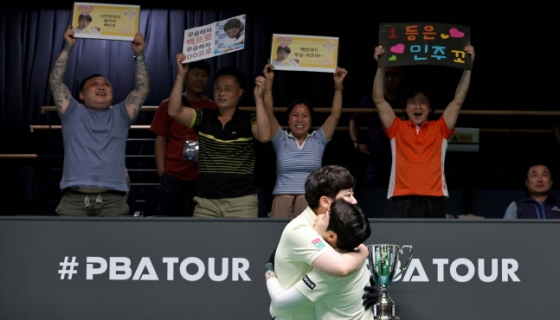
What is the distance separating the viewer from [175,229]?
5465 millimetres

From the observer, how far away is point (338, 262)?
369cm

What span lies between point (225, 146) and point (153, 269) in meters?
0.96

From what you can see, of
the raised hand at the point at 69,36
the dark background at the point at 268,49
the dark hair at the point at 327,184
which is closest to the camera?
the dark hair at the point at 327,184

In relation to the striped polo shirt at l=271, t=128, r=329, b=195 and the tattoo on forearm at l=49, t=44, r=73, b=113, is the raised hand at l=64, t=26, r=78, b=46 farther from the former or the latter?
the striped polo shirt at l=271, t=128, r=329, b=195

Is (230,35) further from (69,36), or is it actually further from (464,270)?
(464,270)

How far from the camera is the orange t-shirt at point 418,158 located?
5.89m

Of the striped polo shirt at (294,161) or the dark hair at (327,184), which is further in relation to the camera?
the striped polo shirt at (294,161)

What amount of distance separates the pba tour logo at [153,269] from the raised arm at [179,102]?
1.02m

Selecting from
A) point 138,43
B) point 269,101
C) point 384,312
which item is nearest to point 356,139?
point 269,101

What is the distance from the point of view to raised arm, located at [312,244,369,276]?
12.1 feet

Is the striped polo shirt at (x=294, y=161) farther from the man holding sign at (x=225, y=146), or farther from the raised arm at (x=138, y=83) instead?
the raised arm at (x=138, y=83)

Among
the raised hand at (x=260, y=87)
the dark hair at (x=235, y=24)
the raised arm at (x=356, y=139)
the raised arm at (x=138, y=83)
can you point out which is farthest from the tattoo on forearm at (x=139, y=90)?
the raised arm at (x=356, y=139)

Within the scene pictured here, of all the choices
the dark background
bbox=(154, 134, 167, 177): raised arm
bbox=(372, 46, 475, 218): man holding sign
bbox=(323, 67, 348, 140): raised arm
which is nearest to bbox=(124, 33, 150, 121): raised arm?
bbox=(154, 134, 167, 177): raised arm

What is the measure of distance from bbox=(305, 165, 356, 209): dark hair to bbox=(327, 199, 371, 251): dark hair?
1.19 ft
